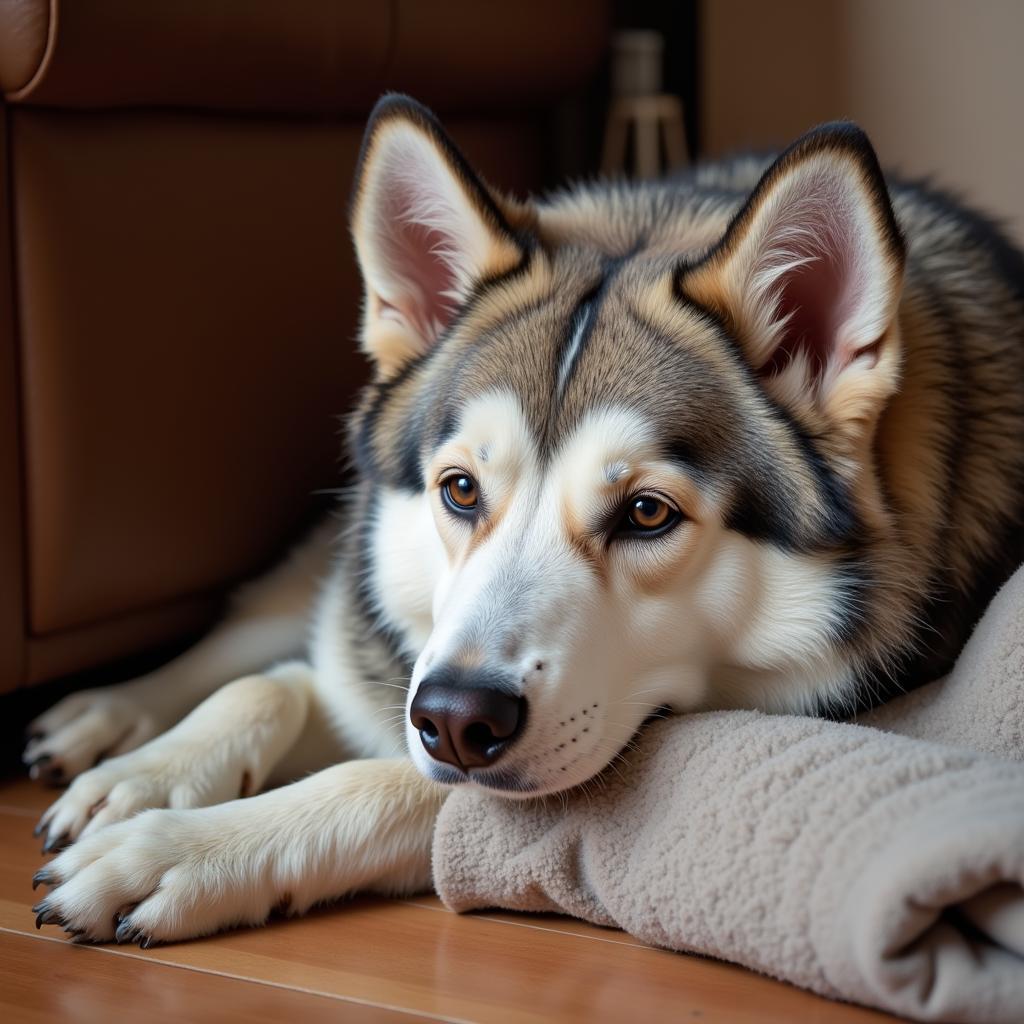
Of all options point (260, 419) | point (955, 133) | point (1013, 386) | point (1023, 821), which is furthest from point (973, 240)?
point (955, 133)

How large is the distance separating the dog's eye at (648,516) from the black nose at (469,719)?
274 millimetres

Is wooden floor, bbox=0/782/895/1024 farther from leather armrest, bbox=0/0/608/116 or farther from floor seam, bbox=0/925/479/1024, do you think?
leather armrest, bbox=0/0/608/116

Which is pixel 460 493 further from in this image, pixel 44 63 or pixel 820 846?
pixel 44 63

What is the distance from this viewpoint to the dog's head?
136 centimetres

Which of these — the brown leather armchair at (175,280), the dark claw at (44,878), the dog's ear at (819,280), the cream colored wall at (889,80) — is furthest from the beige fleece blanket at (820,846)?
the cream colored wall at (889,80)

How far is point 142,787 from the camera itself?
167 cm

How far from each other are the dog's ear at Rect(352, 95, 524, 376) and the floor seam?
82 cm

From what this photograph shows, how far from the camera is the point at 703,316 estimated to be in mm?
1558

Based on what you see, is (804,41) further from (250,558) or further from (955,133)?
(250,558)

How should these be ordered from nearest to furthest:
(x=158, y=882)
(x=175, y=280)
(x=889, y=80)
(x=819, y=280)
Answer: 1. (x=158, y=882)
2. (x=819, y=280)
3. (x=175, y=280)
4. (x=889, y=80)

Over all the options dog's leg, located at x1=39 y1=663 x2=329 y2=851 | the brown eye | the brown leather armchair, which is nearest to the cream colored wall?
the brown leather armchair

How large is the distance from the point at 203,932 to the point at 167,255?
1.06 m

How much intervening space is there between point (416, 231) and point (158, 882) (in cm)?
89

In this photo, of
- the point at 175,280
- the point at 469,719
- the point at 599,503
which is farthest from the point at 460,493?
the point at 175,280
